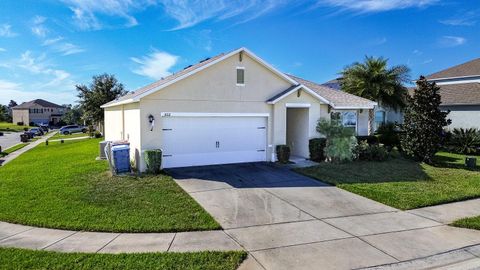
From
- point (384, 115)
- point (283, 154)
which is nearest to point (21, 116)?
point (384, 115)

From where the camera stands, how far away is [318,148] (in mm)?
15508

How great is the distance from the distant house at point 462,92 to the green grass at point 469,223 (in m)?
17.4

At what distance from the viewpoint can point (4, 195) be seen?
9.45 metres

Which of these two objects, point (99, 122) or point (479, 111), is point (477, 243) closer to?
point (479, 111)

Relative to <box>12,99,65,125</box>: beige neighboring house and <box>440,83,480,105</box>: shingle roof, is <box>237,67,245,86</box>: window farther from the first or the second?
<box>12,99,65,125</box>: beige neighboring house

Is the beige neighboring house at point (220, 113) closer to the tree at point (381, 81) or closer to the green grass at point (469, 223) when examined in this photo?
the tree at point (381, 81)

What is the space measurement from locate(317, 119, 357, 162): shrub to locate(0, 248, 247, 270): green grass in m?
10.3

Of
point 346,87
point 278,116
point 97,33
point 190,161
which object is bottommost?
point 190,161

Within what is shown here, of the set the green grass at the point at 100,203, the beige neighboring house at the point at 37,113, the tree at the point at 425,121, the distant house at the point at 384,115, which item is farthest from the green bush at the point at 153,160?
the beige neighboring house at the point at 37,113

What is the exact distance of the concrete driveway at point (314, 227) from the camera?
570 centimetres

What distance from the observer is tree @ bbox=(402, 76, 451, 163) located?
1435cm

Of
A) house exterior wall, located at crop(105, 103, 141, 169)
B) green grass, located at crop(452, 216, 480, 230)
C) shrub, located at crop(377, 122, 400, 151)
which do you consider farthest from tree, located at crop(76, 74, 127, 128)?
green grass, located at crop(452, 216, 480, 230)

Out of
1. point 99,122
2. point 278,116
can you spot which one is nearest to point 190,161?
point 278,116

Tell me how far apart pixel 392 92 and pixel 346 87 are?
3.45m
